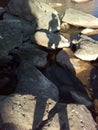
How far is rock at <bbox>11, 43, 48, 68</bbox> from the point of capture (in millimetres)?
7867

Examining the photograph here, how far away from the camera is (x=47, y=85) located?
251 inches

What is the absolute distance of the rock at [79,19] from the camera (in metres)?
10.9

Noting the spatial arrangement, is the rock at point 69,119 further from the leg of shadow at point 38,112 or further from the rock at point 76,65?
the rock at point 76,65

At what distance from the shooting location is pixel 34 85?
6266 mm

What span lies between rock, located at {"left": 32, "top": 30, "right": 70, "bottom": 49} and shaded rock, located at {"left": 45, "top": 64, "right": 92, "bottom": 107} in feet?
3.24

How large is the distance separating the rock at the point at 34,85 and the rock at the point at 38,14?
11.9 feet

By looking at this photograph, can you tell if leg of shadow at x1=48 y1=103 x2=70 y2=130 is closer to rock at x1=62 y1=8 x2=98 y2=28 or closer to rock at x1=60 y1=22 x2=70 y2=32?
rock at x1=60 y1=22 x2=70 y2=32

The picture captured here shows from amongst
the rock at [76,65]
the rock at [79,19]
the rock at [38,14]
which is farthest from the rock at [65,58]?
the rock at [79,19]

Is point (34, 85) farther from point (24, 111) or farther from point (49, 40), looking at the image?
point (49, 40)

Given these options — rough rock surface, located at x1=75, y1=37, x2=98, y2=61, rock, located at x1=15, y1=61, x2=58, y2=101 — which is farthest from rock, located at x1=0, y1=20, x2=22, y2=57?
rough rock surface, located at x1=75, y1=37, x2=98, y2=61

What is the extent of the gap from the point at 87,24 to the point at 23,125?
289 inches

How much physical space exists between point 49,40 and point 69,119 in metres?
4.84

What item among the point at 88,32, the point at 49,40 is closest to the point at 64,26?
the point at 88,32

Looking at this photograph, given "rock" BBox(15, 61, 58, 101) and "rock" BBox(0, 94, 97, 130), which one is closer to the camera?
"rock" BBox(0, 94, 97, 130)
